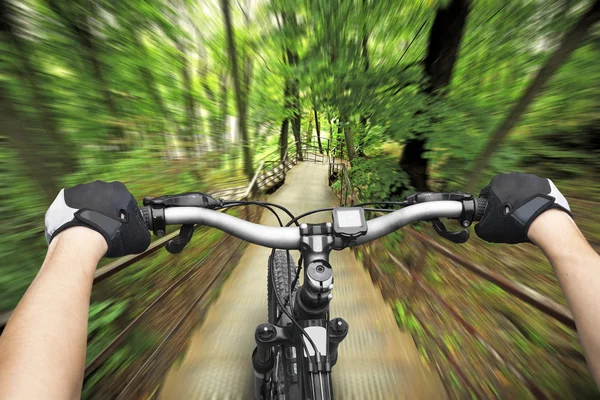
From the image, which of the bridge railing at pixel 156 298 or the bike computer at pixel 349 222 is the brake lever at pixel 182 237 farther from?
the bridge railing at pixel 156 298

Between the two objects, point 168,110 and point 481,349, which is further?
point 168,110

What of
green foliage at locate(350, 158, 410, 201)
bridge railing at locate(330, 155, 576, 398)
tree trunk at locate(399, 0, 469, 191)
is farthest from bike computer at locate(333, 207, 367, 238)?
green foliage at locate(350, 158, 410, 201)

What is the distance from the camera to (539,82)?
270cm

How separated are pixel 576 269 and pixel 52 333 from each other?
4.35 ft

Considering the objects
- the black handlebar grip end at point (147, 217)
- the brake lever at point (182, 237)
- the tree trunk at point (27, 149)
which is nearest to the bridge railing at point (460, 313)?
the brake lever at point (182, 237)

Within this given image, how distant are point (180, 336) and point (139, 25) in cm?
374

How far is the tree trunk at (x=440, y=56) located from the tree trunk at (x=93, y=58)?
3723mm

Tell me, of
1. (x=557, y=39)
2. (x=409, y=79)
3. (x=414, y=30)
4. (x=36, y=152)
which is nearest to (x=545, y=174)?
(x=557, y=39)

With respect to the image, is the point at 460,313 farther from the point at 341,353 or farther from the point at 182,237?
the point at 182,237

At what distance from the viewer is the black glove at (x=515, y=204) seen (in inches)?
35.5

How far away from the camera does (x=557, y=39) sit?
8.67 feet

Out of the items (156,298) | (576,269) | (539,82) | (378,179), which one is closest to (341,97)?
(378,179)

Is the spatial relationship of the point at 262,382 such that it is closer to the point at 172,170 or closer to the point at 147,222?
the point at 147,222

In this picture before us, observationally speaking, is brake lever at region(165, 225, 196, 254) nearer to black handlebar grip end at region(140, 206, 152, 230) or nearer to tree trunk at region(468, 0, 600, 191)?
black handlebar grip end at region(140, 206, 152, 230)
